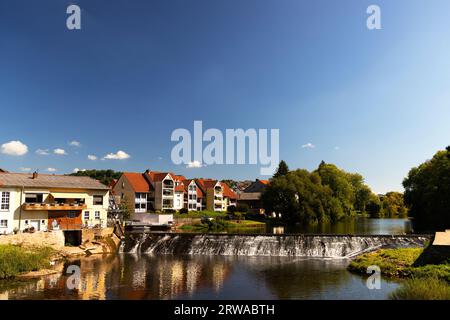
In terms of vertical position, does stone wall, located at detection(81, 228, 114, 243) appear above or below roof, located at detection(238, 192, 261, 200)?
below

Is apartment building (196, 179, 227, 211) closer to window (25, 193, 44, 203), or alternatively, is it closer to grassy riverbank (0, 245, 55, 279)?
window (25, 193, 44, 203)

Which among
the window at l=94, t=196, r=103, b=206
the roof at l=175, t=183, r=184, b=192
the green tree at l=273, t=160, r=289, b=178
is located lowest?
the window at l=94, t=196, r=103, b=206

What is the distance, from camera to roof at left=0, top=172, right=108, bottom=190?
36656 millimetres

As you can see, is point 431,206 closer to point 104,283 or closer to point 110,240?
point 110,240

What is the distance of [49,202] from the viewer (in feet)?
127

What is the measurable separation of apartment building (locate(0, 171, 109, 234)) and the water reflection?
8.15m

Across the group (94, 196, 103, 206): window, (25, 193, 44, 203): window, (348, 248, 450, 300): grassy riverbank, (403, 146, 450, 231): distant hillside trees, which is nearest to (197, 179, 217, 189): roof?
(403, 146, 450, 231): distant hillside trees

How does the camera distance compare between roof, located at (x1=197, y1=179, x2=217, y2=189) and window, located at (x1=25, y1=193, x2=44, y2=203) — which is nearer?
window, located at (x1=25, y1=193, x2=44, y2=203)

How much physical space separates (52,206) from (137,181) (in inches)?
1542

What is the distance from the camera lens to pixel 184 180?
91438 mm

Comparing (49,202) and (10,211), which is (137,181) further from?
(10,211)

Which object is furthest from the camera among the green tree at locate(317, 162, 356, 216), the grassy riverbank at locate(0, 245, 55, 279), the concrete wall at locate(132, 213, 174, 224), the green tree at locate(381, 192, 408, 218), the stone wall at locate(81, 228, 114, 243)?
the green tree at locate(381, 192, 408, 218)

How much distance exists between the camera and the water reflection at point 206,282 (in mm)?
20688

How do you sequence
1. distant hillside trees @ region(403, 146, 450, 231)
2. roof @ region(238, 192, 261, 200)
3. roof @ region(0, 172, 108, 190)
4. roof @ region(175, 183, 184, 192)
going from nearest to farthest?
roof @ region(0, 172, 108, 190) → distant hillside trees @ region(403, 146, 450, 231) → roof @ region(175, 183, 184, 192) → roof @ region(238, 192, 261, 200)
